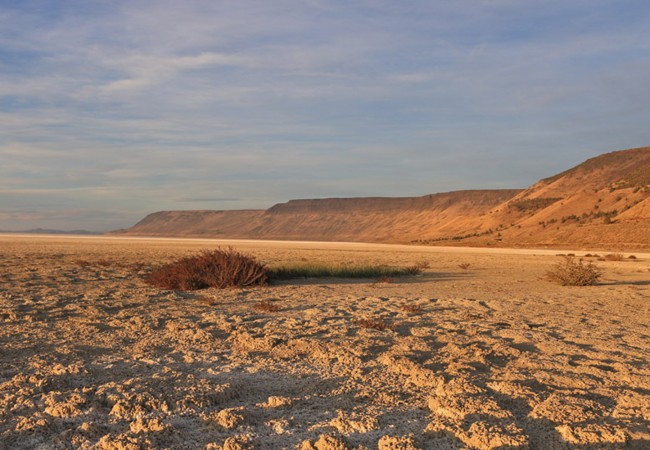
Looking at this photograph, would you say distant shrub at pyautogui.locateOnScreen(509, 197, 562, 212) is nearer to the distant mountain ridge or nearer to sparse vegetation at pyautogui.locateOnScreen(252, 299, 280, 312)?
the distant mountain ridge

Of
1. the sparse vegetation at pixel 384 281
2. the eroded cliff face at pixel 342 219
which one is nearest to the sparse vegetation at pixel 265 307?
the sparse vegetation at pixel 384 281

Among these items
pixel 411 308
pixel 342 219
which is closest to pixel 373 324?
pixel 411 308

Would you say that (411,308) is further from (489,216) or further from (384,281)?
(489,216)

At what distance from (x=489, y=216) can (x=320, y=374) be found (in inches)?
2949

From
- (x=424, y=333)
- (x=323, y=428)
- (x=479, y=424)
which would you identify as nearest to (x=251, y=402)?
(x=323, y=428)

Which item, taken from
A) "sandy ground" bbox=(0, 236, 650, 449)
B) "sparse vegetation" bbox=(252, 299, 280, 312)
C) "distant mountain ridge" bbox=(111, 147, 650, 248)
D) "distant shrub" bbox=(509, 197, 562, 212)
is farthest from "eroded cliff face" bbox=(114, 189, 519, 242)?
"sandy ground" bbox=(0, 236, 650, 449)

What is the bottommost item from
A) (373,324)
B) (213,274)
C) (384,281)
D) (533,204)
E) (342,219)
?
(384,281)

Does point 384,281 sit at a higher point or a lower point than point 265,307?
lower

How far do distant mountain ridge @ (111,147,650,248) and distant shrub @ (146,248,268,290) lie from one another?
34943 mm

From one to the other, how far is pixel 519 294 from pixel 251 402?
8917 mm

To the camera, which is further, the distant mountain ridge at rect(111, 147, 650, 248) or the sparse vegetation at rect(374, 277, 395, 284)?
the distant mountain ridge at rect(111, 147, 650, 248)

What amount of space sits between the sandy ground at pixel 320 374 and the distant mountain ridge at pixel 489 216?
36639 millimetres

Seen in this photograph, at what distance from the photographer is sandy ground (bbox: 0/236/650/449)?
3.83 m

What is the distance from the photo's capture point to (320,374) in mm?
5309
